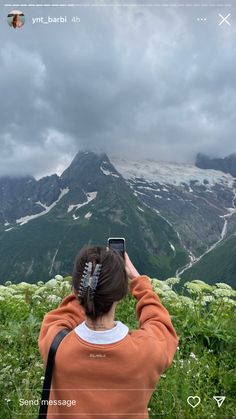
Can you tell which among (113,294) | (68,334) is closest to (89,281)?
(113,294)

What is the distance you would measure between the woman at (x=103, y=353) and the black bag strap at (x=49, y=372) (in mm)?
32

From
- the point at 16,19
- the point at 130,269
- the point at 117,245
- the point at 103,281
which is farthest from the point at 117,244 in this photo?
the point at 16,19

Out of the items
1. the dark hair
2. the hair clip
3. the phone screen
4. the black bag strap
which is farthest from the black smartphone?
the black bag strap

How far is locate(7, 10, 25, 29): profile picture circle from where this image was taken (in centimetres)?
486

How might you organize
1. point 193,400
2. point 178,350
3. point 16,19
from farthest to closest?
1. point 178,350
2. point 16,19
3. point 193,400

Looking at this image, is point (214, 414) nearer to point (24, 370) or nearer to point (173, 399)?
point (173, 399)

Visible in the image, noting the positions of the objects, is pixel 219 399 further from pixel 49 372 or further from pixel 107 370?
pixel 49 372

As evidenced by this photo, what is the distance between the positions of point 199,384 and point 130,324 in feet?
6.67

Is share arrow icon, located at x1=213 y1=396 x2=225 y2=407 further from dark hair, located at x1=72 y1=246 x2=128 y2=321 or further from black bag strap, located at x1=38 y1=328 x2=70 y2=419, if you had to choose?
dark hair, located at x1=72 y1=246 x2=128 y2=321

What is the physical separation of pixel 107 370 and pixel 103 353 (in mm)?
122

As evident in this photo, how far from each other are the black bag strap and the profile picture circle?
11.2 feet

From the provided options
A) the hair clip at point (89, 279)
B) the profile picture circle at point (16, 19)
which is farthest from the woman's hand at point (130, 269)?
the profile picture circle at point (16, 19)

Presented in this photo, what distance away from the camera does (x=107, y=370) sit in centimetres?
301

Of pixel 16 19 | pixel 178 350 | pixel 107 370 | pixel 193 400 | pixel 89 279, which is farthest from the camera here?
pixel 178 350
